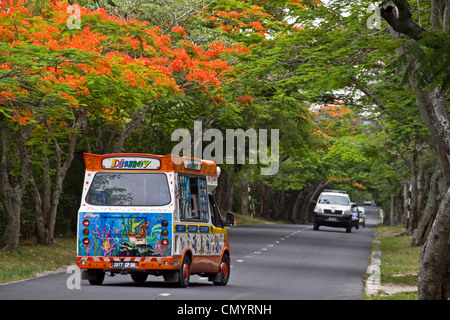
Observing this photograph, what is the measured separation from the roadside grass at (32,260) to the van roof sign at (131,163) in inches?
127

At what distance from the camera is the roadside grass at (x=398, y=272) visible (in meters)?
16.2

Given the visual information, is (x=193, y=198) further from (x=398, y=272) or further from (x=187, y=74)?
(x=187, y=74)

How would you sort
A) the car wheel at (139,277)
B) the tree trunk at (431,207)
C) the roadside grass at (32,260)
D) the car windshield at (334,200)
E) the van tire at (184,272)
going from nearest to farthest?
the van tire at (184,272), the car wheel at (139,277), the roadside grass at (32,260), the tree trunk at (431,207), the car windshield at (334,200)

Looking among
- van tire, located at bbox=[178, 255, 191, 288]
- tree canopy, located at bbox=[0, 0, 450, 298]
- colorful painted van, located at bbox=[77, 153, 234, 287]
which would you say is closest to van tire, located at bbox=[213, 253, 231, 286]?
colorful painted van, located at bbox=[77, 153, 234, 287]

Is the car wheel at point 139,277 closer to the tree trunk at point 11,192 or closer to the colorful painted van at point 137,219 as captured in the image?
the colorful painted van at point 137,219

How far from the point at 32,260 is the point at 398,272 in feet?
31.9

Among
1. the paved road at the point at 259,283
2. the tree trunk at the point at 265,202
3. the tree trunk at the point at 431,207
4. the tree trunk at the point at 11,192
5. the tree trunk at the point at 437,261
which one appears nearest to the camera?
the tree trunk at the point at 437,261

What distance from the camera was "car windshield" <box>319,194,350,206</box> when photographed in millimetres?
45678

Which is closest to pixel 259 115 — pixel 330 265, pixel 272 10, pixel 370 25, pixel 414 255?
pixel 272 10

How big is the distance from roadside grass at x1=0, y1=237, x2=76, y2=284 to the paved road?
0.61 meters

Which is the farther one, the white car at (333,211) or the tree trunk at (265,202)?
the tree trunk at (265,202)

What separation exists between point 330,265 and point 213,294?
9.65 metres

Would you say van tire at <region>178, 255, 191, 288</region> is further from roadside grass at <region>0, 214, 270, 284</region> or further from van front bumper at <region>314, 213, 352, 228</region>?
van front bumper at <region>314, 213, 352, 228</region>

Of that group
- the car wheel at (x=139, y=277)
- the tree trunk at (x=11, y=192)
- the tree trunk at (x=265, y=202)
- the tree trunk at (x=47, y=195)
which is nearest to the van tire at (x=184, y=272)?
the car wheel at (x=139, y=277)
